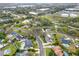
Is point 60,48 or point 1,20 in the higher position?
point 1,20

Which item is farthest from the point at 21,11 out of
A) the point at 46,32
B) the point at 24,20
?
the point at 46,32

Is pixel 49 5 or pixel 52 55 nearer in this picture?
pixel 52 55

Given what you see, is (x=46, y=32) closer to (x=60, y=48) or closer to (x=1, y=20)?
(x=60, y=48)

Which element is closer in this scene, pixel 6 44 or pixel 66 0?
pixel 6 44

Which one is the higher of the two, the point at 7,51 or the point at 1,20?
the point at 1,20

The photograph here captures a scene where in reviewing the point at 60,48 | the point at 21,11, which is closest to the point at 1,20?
the point at 21,11

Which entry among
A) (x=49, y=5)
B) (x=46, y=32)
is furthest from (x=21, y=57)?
(x=49, y=5)

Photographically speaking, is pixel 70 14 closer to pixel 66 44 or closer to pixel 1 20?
pixel 66 44
